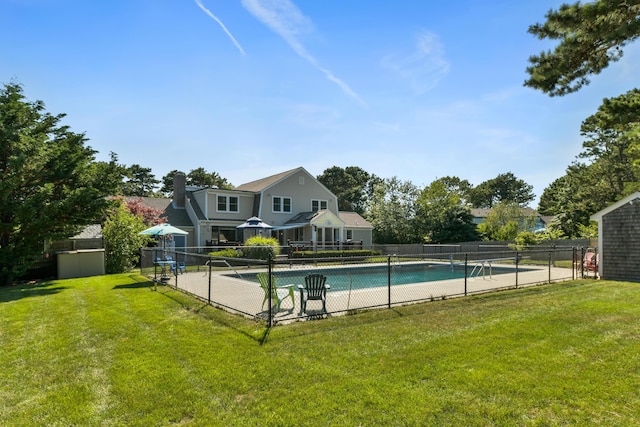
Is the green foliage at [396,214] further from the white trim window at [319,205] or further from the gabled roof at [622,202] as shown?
the gabled roof at [622,202]

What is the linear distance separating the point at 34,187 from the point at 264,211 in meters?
15.3

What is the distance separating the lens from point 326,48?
1120 cm

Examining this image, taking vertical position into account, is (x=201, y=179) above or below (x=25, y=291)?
above

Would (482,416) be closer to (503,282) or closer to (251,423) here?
(251,423)

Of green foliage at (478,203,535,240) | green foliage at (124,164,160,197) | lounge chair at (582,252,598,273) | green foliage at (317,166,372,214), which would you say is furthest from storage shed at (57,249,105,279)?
green foliage at (317,166,372,214)

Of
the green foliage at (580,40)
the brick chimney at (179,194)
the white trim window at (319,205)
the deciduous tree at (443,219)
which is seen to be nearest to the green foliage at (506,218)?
the deciduous tree at (443,219)

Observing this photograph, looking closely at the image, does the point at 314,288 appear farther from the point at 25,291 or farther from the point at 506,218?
the point at 506,218

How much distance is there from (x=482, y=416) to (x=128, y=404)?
11.0ft

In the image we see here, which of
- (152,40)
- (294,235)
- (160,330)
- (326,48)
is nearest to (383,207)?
(294,235)

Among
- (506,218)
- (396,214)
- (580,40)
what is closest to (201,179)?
(396,214)

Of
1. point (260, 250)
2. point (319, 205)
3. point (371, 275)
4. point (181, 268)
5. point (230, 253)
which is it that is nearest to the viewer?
point (181, 268)

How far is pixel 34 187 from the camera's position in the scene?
13711 millimetres

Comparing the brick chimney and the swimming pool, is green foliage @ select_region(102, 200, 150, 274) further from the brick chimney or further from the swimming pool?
the brick chimney

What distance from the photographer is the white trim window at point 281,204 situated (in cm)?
2806
